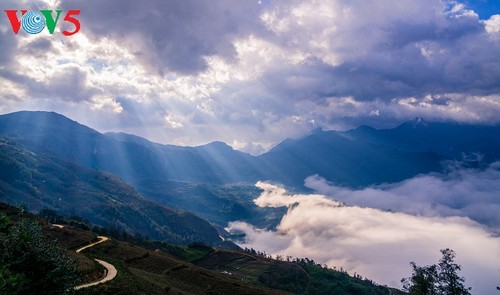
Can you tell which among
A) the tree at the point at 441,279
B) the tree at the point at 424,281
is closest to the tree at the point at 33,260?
the tree at the point at 441,279

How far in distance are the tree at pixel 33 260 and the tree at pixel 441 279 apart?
328 ft

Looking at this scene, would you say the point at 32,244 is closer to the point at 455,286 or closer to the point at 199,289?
the point at 199,289

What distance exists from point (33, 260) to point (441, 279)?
10540 centimetres

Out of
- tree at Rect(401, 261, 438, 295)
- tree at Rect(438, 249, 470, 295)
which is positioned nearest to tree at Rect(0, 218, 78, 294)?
tree at Rect(438, 249, 470, 295)

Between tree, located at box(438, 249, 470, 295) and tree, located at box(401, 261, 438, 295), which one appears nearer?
tree, located at box(438, 249, 470, 295)

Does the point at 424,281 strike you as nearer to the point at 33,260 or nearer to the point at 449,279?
the point at 449,279

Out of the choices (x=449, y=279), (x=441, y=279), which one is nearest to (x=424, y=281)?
(x=441, y=279)

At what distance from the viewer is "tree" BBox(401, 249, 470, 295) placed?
100 m

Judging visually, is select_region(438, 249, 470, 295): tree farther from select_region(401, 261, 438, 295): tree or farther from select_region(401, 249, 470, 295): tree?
select_region(401, 261, 438, 295): tree

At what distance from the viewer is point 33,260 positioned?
108ft

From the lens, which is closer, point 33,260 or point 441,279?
point 33,260

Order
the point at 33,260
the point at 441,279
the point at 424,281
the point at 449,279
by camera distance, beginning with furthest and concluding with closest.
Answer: the point at 424,281 < the point at 441,279 < the point at 449,279 < the point at 33,260

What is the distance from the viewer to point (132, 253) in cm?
13488

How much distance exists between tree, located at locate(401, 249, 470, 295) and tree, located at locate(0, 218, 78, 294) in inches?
3933
